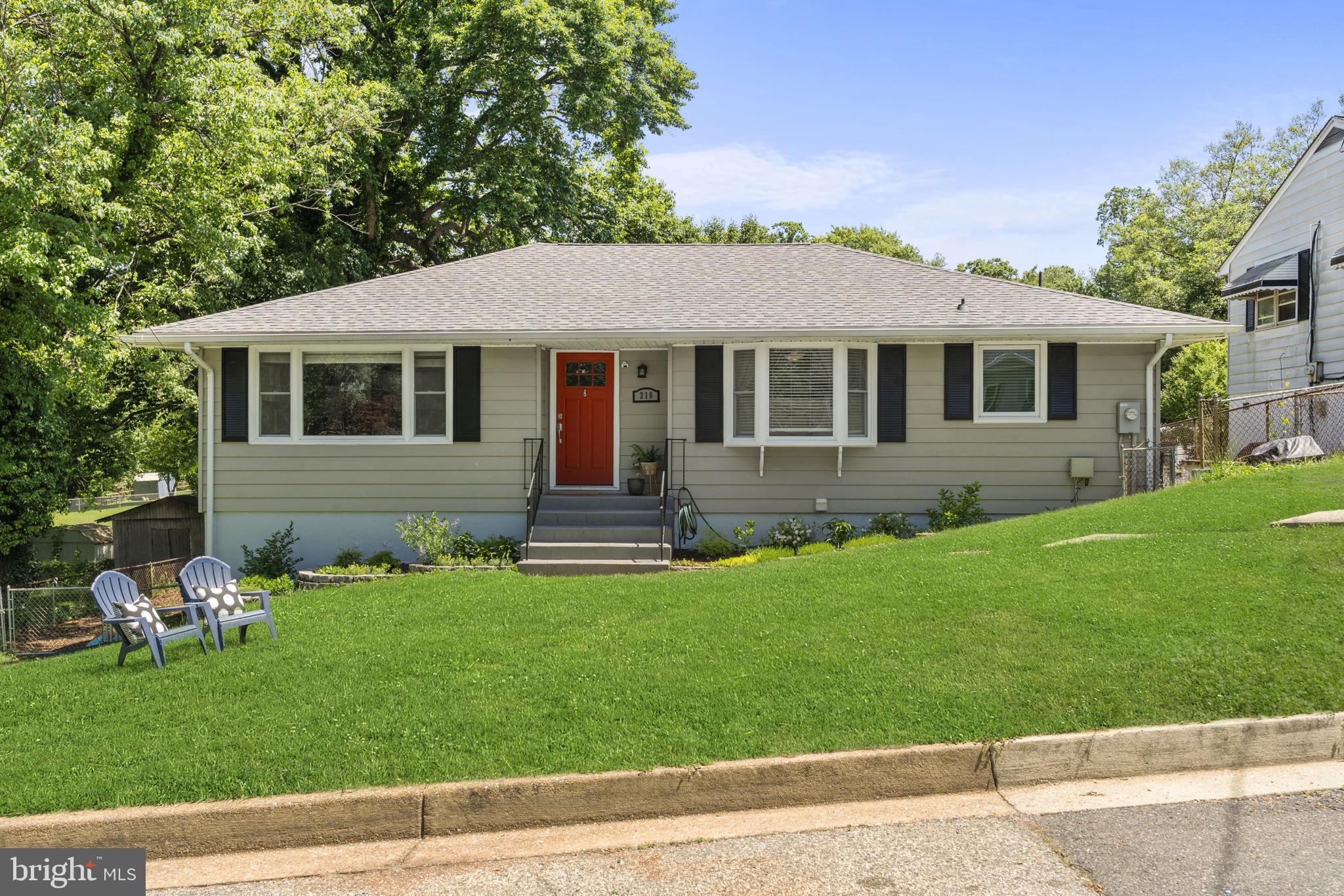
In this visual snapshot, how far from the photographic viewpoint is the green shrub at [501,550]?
36.4ft

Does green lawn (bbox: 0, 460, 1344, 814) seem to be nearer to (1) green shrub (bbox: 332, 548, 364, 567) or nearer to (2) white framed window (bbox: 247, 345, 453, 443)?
(1) green shrub (bbox: 332, 548, 364, 567)

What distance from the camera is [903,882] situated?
11.9ft

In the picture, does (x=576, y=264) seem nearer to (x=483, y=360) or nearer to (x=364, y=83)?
(x=483, y=360)

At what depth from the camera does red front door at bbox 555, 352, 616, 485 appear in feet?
42.1

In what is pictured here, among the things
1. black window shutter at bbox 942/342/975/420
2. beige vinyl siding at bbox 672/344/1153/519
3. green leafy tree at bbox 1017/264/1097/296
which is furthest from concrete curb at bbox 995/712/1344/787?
green leafy tree at bbox 1017/264/1097/296

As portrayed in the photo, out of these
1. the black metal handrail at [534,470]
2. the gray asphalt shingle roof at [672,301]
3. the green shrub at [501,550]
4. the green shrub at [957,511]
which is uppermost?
the gray asphalt shingle roof at [672,301]

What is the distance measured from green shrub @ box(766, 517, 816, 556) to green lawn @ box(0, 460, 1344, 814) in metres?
3.25

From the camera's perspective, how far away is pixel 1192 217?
34.0 metres

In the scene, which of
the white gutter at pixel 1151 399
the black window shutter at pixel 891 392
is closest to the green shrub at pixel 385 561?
the black window shutter at pixel 891 392

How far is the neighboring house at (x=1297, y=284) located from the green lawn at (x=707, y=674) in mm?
10522

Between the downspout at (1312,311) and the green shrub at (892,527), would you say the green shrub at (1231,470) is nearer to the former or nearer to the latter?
the green shrub at (892,527)

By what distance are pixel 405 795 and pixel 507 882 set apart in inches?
32.5

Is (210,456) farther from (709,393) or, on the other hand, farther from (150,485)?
(150,485)

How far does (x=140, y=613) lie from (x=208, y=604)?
0.55 metres
